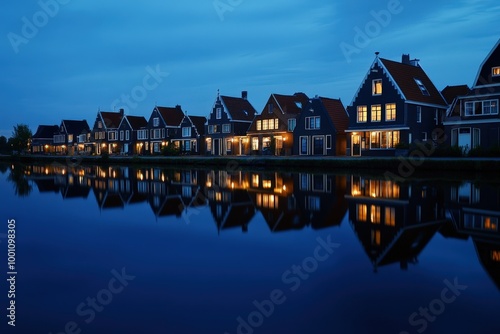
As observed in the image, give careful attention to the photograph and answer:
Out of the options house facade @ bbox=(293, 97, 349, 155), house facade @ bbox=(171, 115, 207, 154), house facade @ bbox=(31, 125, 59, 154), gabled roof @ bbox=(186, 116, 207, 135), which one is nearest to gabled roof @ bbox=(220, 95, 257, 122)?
house facade @ bbox=(171, 115, 207, 154)

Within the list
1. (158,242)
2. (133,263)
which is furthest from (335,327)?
(158,242)

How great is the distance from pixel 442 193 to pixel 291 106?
Result: 37279 millimetres

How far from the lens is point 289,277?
23.1 ft

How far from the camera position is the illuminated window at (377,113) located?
4147cm

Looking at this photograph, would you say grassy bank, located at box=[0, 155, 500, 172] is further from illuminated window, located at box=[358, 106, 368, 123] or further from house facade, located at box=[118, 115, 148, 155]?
house facade, located at box=[118, 115, 148, 155]

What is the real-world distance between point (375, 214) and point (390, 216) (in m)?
0.54

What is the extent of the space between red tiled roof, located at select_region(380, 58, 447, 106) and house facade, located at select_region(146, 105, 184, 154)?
3802 centimetres

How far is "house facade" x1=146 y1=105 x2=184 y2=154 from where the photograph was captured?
7210 centimetres

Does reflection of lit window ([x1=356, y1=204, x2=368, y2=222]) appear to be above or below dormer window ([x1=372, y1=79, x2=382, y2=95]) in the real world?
below

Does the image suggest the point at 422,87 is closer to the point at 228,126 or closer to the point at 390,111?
the point at 390,111

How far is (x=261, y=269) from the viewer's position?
749cm

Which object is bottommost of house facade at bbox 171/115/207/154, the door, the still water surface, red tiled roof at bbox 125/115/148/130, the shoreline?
the still water surface

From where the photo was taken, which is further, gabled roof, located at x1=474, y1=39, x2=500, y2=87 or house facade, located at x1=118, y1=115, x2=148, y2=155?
house facade, located at x1=118, y1=115, x2=148, y2=155

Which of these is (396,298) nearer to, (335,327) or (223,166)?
(335,327)
